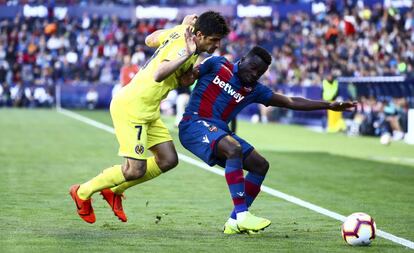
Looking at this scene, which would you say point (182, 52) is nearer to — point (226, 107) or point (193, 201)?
point (226, 107)

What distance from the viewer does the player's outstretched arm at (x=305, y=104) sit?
991 cm

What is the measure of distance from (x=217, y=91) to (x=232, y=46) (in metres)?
35.5

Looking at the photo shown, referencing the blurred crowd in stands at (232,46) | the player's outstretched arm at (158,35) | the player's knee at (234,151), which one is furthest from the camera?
the blurred crowd in stands at (232,46)

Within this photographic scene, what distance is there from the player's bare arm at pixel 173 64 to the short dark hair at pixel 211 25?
14cm

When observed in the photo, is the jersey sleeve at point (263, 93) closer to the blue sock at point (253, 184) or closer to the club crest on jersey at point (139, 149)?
the blue sock at point (253, 184)

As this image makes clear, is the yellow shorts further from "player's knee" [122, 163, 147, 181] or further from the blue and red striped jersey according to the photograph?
the blue and red striped jersey

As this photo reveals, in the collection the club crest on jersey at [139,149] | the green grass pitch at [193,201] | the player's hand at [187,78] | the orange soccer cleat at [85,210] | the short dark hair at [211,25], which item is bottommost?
the green grass pitch at [193,201]

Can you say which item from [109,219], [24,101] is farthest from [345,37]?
[109,219]

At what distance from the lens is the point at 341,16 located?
42438 mm

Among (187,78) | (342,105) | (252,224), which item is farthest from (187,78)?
(342,105)

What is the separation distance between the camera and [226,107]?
9781 mm

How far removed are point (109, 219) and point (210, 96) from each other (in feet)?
5.49

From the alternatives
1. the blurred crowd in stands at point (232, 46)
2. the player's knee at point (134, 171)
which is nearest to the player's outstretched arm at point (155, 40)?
the player's knee at point (134, 171)

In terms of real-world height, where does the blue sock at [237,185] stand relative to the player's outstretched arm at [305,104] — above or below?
below
